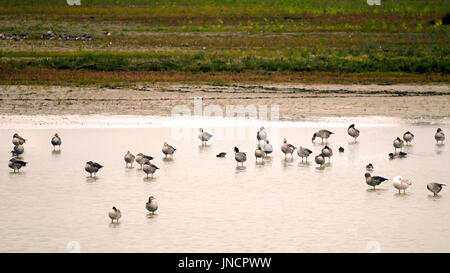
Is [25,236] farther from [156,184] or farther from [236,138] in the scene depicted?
[236,138]

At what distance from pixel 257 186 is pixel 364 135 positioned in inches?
250

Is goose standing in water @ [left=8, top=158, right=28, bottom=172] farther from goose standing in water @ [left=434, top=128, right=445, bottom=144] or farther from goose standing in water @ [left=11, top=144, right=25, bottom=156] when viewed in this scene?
goose standing in water @ [left=434, top=128, right=445, bottom=144]

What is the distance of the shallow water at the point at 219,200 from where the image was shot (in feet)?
41.5

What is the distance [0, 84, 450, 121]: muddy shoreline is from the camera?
995 inches

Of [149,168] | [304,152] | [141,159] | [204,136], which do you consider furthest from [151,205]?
→ [204,136]

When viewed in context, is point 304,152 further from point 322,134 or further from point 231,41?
point 231,41

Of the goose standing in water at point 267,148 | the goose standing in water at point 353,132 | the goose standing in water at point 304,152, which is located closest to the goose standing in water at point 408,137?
the goose standing in water at point 353,132

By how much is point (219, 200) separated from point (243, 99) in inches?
482

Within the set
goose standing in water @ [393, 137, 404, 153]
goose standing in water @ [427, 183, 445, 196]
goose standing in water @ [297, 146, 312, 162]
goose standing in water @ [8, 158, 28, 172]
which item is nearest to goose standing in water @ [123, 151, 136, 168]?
goose standing in water @ [8, 158, 28, 172]

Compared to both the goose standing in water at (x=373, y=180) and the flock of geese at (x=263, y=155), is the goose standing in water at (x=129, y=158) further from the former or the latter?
the goose standing in water at (x=373, y=180)

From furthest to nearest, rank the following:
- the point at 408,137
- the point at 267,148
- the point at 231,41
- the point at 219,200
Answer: the point at 231,41
the point at 408,137
the point at 267,148
the point at 219,200

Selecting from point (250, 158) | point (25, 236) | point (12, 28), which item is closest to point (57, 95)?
point (250, 158)

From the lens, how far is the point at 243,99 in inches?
1069
